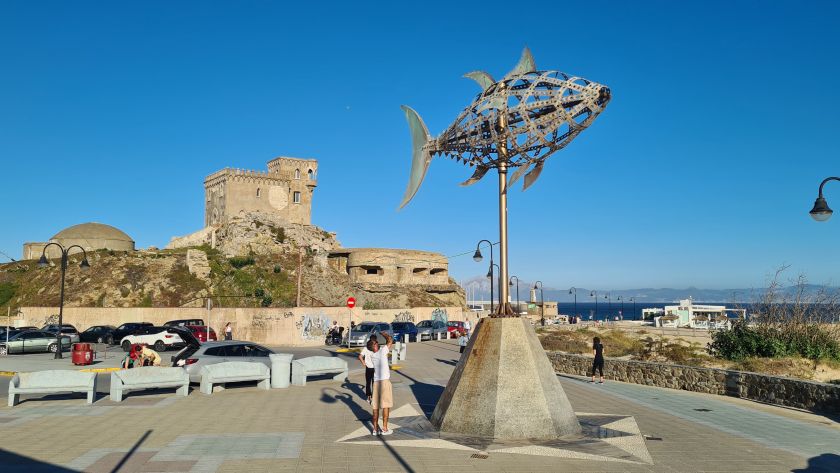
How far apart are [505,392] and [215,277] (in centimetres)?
5947

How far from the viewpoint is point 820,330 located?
79.6 feet

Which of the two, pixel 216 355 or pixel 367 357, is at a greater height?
pixel 367 357

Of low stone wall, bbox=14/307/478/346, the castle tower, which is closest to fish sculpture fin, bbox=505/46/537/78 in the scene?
low stone wall, bbox=14/307/478/346

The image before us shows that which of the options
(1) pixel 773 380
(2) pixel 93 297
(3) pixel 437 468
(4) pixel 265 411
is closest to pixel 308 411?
(4) pixel 265 411

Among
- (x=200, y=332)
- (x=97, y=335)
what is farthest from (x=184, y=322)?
(x=97, y=335)

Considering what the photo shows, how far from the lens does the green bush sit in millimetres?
70375

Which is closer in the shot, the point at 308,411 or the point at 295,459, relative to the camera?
the point at 295,459

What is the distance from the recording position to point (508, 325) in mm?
12781

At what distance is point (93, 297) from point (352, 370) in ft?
148

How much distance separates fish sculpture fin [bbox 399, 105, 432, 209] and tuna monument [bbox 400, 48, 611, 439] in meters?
0.05

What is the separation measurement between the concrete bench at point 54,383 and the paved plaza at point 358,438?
34 centimetres

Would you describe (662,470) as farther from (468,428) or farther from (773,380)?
(773,380)

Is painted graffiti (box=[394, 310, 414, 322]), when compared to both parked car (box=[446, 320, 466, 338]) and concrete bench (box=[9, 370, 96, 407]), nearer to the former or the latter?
parked car (box=[446, 320, 466, 338])

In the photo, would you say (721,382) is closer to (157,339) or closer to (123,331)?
(157,339)
